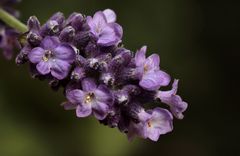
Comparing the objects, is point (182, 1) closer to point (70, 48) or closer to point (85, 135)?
point (85, 135)

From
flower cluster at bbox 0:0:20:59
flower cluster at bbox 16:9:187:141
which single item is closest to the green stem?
flower cluster at bbox 0:0:20:59

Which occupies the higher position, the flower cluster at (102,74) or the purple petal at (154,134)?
the flower cluster at (102,74)

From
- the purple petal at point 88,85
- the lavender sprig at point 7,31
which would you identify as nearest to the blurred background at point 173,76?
the lavender sprig at point 7,31

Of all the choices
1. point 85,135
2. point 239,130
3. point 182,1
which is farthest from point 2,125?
point 239,130

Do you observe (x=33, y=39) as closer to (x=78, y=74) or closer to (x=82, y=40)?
(x=82, y=40)

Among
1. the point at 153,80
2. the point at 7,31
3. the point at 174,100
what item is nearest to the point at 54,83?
the point at 153,80

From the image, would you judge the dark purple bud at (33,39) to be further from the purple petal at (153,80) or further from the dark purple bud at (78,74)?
the purple petal at (153,80)
